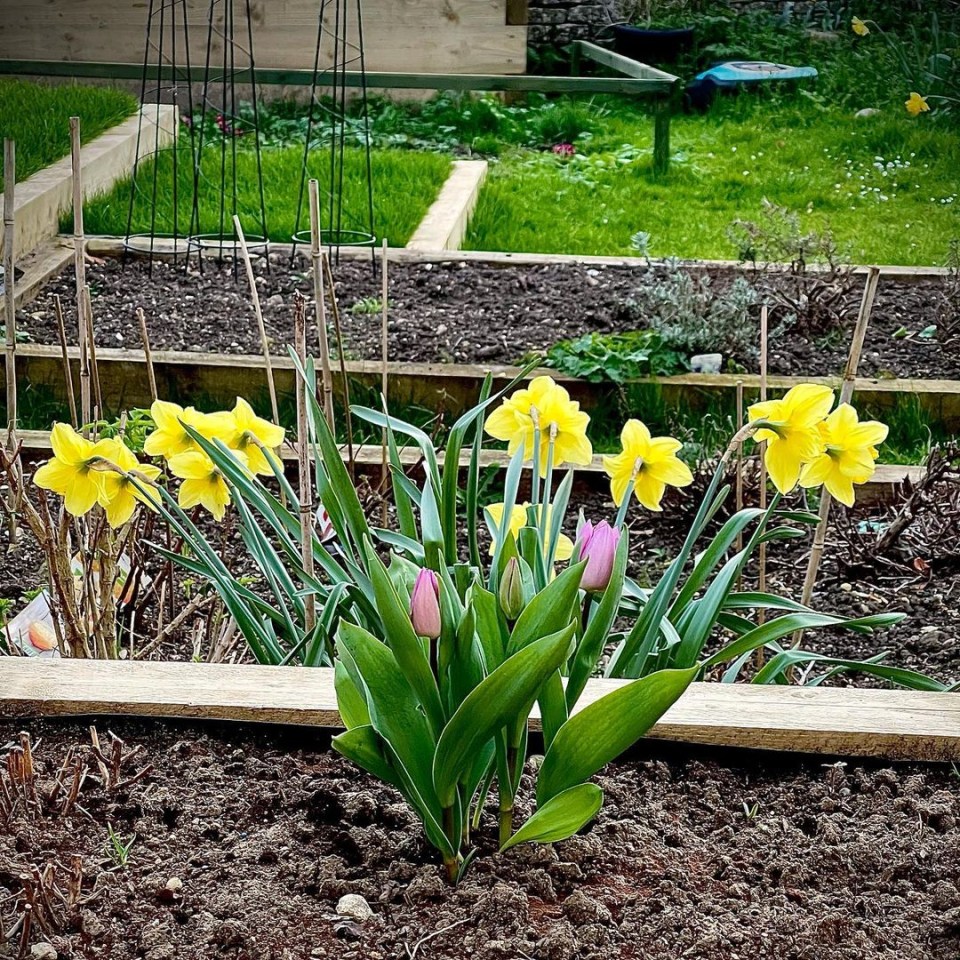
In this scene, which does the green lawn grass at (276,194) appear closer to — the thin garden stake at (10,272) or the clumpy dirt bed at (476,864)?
the thin garden stake at (10,272)

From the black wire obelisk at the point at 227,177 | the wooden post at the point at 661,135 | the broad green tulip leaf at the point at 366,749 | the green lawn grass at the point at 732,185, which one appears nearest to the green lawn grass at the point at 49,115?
the black wire obelisk at the point at 227,177

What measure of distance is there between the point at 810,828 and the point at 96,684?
3.05 feet

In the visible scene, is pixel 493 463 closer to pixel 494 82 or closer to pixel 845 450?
pixel 845 450

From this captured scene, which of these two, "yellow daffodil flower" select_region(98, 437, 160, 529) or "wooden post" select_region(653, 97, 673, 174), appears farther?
"wooden post" select_region(653, 97, 673, 174)

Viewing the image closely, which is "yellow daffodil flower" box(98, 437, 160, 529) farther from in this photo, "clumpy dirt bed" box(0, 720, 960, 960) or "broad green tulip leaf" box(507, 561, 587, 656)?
"broad green tulip leaf" box(507, 561, 587, 656)

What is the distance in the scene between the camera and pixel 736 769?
5.29 feet

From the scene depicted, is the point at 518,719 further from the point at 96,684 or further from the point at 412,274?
the point at 412,274

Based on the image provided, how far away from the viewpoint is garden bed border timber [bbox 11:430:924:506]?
2.94 metres

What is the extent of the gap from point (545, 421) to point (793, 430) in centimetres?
34

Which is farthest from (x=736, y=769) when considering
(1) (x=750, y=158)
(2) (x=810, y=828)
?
(1) (x=750, y=158)

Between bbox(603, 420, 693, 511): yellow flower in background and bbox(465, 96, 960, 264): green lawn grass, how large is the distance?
374 centimetres

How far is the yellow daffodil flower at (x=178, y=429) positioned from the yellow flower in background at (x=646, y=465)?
545mm

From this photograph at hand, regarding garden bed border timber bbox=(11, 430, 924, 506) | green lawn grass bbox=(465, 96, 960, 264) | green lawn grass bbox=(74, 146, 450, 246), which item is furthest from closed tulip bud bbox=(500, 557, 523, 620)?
green lawn grass bbox=(465, 96, 960, 264)

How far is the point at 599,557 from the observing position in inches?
51.9
